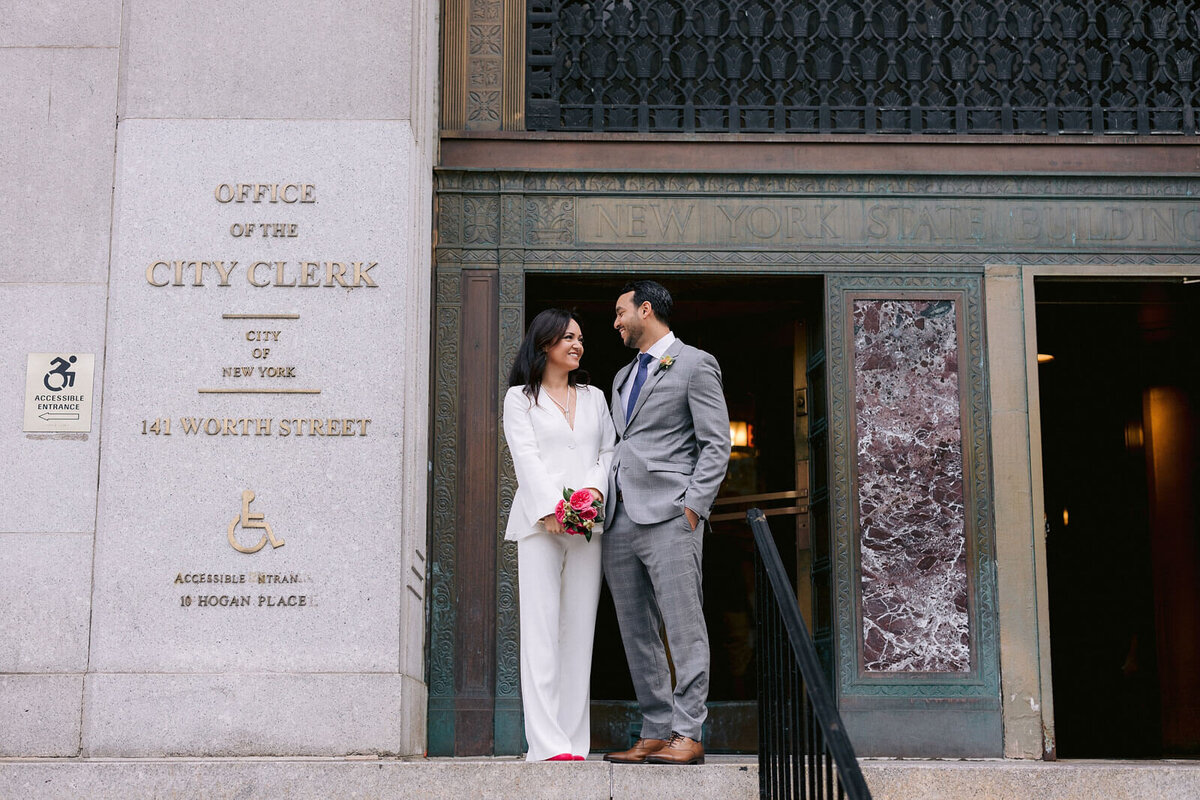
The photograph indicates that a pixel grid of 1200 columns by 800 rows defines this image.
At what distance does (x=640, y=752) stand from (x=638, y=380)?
188cm

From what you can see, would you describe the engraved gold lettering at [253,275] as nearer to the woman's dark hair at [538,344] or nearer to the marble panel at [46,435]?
the marble panel at [46,435]

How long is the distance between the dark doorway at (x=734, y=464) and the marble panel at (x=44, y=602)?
135 inches

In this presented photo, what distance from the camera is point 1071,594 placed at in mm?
13898

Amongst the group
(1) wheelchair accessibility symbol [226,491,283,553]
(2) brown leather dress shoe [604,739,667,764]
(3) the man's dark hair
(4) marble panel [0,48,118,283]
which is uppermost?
(4) marble panel [0,48,118,283]

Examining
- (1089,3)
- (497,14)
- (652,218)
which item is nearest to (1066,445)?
(1089,3)

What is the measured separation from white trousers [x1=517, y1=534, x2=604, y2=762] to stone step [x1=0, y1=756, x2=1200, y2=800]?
21.9 inches

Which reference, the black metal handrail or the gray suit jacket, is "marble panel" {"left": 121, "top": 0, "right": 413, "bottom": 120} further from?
the black metal handrail

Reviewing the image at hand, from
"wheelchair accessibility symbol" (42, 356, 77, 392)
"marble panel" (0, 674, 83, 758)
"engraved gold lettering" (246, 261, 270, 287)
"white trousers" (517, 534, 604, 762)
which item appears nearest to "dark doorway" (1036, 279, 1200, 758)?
"white trousers" (517, 534, 604, 762)

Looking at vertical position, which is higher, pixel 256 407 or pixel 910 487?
pixel 256 407

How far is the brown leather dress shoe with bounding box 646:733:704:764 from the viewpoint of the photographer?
6727 mm

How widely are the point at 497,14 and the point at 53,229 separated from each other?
3.22 metres

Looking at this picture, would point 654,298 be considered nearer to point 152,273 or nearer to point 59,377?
point 152,273

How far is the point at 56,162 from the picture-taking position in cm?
840

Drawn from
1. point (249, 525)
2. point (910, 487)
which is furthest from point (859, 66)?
point (249, 525)
